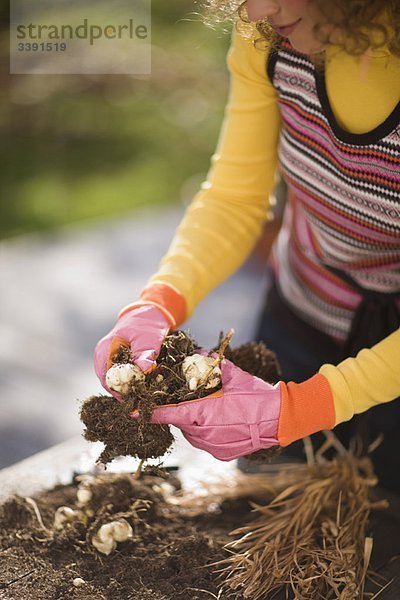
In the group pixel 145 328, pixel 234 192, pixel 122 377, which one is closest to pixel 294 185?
pixel 234 192

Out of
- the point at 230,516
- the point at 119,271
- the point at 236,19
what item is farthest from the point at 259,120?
the point at 119,271

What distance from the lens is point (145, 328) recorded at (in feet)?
3.77

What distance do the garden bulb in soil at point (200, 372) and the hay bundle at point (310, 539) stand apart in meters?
0.25

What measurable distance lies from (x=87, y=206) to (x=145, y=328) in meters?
2.41

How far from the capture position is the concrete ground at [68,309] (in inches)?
65.7

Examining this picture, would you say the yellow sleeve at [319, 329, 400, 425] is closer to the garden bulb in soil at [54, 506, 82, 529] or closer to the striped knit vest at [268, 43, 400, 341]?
the striped knit vest at [268, 43, 400, 341]

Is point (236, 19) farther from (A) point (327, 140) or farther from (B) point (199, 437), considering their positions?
(B) point (199, 437)

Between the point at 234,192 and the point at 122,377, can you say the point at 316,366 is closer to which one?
the point at 234,192

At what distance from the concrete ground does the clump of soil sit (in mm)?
389

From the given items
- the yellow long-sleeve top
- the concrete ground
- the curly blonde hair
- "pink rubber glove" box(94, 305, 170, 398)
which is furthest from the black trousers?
the curly blonde hair

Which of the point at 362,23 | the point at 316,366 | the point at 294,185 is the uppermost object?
the point at 362,23

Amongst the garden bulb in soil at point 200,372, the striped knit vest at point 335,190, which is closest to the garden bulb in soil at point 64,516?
the garden bulb in soil at point 200,372

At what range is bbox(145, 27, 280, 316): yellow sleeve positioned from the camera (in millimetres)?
→ 1296

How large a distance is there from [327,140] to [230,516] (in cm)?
59
